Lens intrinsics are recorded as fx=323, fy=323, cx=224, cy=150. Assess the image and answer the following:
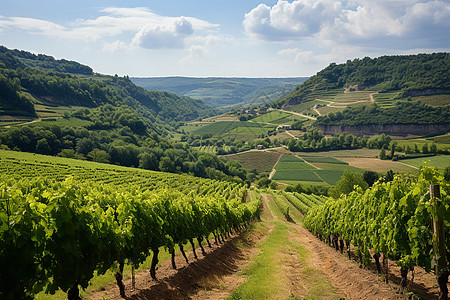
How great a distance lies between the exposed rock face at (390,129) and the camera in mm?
140125

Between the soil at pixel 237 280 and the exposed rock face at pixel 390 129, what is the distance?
14826cm

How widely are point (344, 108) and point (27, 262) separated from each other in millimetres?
207459

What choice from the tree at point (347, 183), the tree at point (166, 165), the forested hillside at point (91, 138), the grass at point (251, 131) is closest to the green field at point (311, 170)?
the forested hillside at point (91, 138)

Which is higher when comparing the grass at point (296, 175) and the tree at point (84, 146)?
the tree at point (84, 146)

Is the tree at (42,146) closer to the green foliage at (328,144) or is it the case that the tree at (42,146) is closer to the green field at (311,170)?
the green field at (311,170)

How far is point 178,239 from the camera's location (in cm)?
1483

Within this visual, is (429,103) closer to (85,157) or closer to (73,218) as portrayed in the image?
(85,157)

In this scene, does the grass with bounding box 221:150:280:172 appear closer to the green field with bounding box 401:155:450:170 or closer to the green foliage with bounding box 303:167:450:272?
the green field with bounding box 401:155:450:170

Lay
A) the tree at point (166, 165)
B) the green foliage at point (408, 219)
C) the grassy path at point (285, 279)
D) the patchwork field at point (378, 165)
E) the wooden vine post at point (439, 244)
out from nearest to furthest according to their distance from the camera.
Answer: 1. the wooden vine post at point (439, 244)
2. the green foliage at point (408, 219)
3. the grassy path at point (285, 279)
4. the patchwork field at point (378, 165)
5. the tree at point (166, 165)

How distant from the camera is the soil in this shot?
10422mm

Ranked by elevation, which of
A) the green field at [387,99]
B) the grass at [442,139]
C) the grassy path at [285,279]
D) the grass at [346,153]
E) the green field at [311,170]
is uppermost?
the green field at [387,99]

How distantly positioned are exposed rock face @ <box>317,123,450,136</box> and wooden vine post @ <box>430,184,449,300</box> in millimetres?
156417

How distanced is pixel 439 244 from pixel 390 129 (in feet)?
552

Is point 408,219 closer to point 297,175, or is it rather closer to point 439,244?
point 439,244
